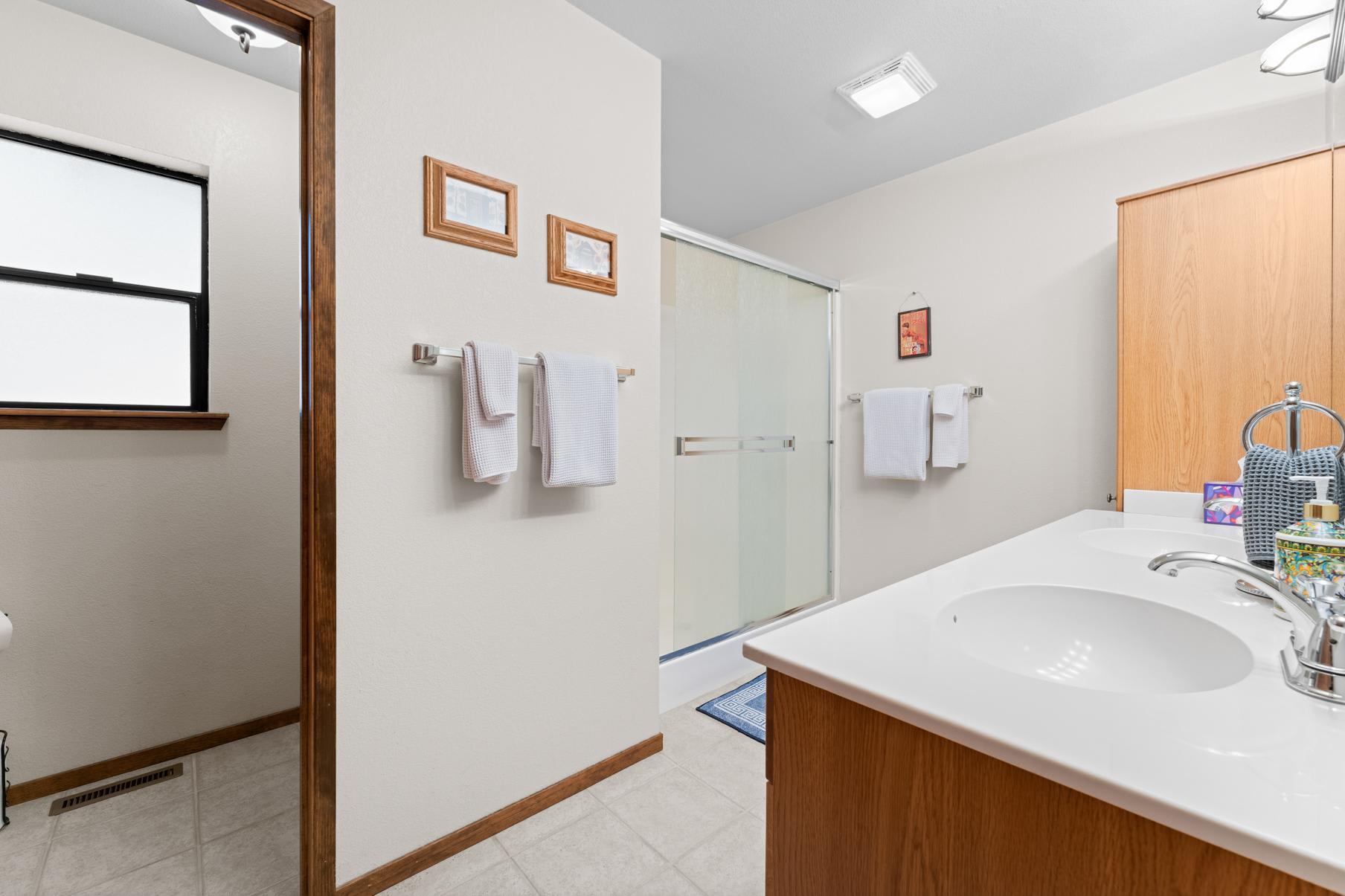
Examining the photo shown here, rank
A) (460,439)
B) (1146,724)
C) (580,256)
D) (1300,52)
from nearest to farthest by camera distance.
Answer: (1146,724) < (1300,52) < (460,439) < (580,256)

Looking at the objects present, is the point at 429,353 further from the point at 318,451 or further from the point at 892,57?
the point at 892,57

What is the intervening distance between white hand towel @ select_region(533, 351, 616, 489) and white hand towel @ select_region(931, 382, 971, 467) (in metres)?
1.68

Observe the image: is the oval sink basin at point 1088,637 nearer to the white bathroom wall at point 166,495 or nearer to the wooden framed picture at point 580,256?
the wooden framed picture at point 580,256

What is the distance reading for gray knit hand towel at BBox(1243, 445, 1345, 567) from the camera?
973 mm

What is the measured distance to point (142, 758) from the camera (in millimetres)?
1762

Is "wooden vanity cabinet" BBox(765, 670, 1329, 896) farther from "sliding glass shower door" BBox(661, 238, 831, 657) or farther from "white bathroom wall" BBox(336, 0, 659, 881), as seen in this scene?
"sliding glass shower door" BBox(661, 238, 831, 657)

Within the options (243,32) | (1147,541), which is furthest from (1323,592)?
(243,32)

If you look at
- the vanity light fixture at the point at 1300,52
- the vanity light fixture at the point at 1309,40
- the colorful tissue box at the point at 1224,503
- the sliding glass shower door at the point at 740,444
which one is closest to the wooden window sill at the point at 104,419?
the sliding glass shower door at the point at 740,444

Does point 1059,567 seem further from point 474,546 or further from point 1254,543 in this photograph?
point 474,546

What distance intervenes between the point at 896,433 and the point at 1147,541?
1.23 metres

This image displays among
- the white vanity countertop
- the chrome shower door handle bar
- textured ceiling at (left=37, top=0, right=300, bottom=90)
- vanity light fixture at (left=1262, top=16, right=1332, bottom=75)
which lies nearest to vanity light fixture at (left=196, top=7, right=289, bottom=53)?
textured ceiling at (left=37, top=0, right=300, bottom=90)

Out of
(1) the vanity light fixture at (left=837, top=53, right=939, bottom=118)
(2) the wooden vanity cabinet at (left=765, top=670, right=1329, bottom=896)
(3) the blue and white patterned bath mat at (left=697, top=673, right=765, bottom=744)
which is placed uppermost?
(1) the vanity light fixture at (left=837, top=53, right=939, bottom=118)

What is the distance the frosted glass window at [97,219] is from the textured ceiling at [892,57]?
1.55 metres

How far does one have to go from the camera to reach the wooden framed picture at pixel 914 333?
2.71 meters
